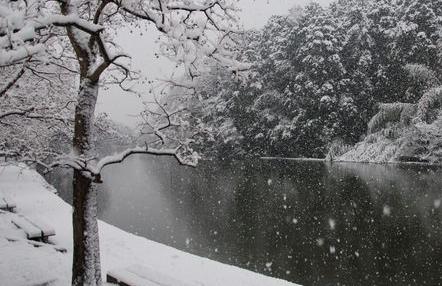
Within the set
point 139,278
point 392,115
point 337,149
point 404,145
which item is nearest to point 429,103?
point 404,145

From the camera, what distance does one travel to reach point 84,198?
242 inches

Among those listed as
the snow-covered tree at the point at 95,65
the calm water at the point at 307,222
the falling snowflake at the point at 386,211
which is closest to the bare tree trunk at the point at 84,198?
the snow-covered tree at the point at 95,65

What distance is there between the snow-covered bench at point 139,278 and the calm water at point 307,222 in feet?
18.7

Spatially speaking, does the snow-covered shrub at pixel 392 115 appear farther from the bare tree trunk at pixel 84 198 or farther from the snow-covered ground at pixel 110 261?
the bare tree trunk at pixel 84 198

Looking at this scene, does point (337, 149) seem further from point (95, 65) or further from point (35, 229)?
point (95, 65)

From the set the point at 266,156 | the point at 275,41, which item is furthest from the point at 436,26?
the point at 266,156

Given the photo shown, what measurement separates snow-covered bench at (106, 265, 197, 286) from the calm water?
569 cm

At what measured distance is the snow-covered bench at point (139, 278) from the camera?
6164 mm

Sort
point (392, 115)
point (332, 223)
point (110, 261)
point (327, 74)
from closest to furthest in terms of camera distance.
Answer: point (110, 261) < point (332, 223) < point (392, 115) < point (327, 74)

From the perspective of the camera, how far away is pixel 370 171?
31766 millimetres

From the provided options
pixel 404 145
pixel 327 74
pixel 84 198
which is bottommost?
pixel 84 198

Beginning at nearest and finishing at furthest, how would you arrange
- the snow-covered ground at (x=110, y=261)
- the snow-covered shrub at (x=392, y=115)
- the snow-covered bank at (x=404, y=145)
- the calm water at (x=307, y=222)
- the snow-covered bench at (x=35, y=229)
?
the snow-covered ground at (x=110, y=261) < the snow-covered bench at (x=35, y=229) < the calm water at (x=307, y=222) < the snow-covered bank at (x=404, y=145) < the snow-covered shrub at (x=392, y=115)

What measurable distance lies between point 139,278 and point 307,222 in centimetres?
1151

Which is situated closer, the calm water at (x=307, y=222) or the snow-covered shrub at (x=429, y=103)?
the calm water at (x=307, y=222)
